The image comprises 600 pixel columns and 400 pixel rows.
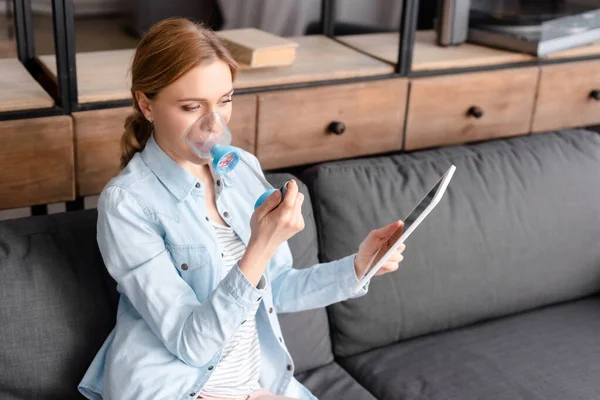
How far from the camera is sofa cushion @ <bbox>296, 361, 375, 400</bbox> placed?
5.45 ft

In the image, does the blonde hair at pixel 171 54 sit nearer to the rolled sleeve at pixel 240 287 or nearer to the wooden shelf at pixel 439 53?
the rolled sleeve at pixel 240 287

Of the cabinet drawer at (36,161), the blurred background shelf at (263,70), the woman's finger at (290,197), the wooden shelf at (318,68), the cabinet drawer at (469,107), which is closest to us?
the woman's finger at (290,197)

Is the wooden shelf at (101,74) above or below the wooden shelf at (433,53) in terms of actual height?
above

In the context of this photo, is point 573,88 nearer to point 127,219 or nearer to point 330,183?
point 330,183

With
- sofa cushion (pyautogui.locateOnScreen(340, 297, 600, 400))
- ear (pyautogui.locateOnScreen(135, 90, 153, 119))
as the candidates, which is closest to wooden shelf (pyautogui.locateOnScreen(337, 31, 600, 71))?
sofa cushion (pyautogui.locateOnScreen(340, 297, 600, 400))

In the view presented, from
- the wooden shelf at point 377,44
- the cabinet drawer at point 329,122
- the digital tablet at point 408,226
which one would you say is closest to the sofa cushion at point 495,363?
the digital tablet at point 408,226

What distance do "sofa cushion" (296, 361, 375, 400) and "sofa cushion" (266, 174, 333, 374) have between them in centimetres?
2

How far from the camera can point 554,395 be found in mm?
1657

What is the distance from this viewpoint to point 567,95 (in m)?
2.30

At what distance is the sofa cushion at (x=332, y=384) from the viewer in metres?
1.66

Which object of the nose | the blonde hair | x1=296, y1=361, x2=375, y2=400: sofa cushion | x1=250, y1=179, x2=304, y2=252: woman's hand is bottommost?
x1=296, y1=361, x2=375, y2=400: sofa cushion

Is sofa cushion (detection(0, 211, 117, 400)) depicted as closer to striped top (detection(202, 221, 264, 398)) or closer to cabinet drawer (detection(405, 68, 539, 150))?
striped top (detection(202, 221, 264, 398))


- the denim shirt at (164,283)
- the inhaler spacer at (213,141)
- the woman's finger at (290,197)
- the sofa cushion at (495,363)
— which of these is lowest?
the sofa cushion at (495,363)

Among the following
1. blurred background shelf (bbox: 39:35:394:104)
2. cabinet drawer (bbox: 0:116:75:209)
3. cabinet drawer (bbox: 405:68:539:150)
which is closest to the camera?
cabinet drawer (bbox: 0:116:75:209)
